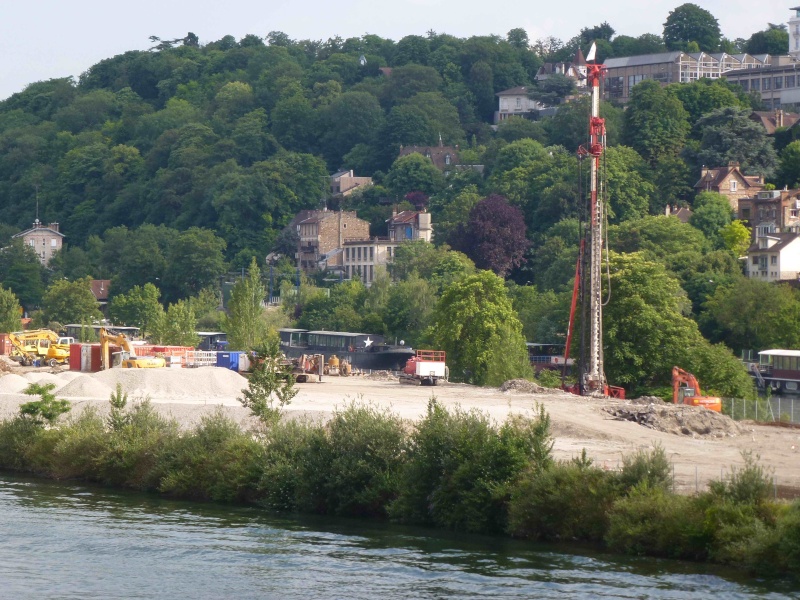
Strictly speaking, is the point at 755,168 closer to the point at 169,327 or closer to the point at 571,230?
the point at 571,230

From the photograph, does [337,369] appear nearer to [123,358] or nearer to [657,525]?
[123,358]

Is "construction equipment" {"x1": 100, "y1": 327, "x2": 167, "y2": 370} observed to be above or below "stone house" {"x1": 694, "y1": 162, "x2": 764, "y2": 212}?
below

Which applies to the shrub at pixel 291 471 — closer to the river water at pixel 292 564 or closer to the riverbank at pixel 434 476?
the riverbank at pixel 434 476

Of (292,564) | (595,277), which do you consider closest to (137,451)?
(292,564)

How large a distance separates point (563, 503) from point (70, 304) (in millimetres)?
99409

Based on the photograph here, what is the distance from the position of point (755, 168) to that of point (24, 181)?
10390 centimetres

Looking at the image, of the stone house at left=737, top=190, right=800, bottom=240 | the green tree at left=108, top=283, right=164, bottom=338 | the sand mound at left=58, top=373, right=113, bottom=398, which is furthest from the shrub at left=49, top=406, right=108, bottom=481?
the stone house at left=737, top=190, right=800, bottom=240

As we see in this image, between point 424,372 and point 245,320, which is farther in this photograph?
point 245,320

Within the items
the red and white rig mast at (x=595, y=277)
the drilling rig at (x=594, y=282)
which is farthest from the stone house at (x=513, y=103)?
the red and white rig mast at (x=595, y=277)

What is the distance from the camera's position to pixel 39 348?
8762cm

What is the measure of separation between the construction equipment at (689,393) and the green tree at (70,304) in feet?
240

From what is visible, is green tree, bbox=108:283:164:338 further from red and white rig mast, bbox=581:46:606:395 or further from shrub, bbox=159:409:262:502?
shrub, bbox=159:409:262:502

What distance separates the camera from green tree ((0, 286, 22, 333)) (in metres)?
114

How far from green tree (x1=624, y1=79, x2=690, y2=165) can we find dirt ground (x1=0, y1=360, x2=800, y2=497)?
73047 millimetres
